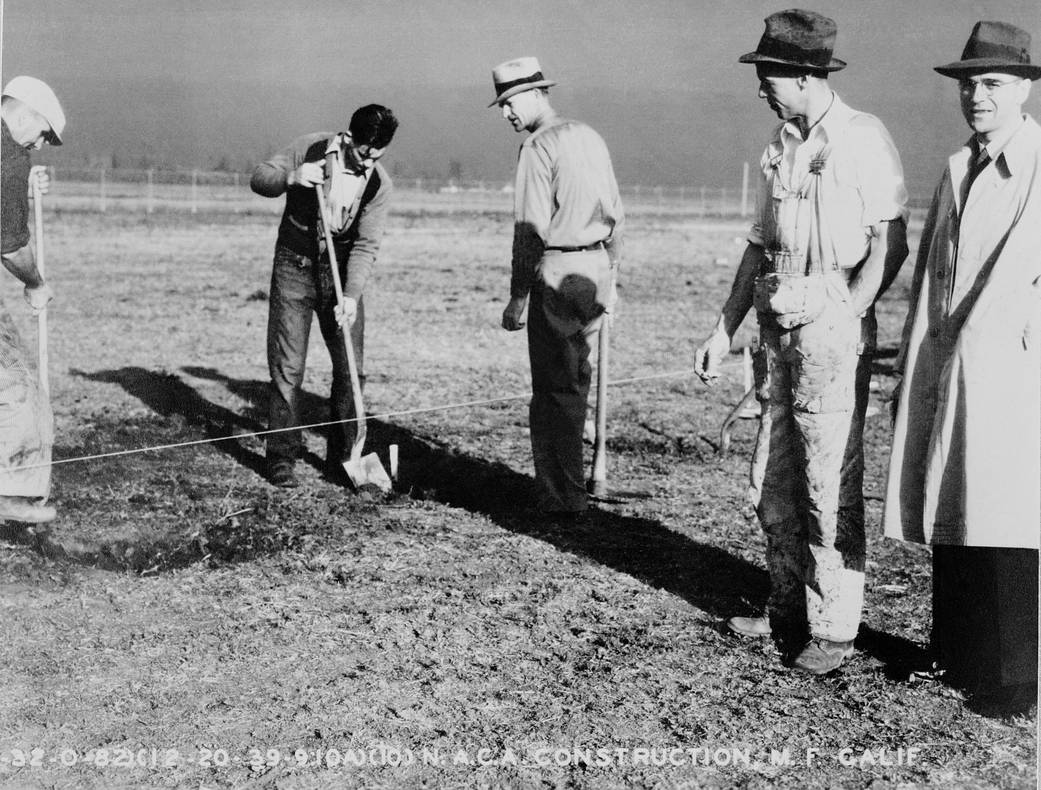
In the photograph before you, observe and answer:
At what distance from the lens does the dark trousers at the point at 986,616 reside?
155 inches

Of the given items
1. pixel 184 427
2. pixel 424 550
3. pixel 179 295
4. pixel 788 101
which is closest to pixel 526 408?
pixel 184 427

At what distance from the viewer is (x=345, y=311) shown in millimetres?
6410

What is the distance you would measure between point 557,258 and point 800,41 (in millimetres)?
2166

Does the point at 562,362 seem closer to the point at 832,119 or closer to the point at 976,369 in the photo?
the point at 832,119

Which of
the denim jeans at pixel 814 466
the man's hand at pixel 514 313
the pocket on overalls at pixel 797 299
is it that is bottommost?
the denim jeans at pixel 814 466

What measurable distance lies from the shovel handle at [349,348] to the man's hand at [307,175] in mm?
58

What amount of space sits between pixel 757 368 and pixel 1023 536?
43.1 inches

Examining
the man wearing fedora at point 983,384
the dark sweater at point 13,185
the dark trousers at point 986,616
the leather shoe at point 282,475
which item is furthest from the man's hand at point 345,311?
the dark trousers at point 986,616

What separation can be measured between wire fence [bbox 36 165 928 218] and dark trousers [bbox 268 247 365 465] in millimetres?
25778

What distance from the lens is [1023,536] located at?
3779mm

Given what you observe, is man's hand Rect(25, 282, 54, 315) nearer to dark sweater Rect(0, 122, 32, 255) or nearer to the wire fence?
dark sweater Rect(0, 122, 32, 255)

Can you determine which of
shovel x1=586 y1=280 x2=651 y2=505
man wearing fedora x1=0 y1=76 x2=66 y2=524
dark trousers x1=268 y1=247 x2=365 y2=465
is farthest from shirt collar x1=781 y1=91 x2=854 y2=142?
dark trousers x1=268 y1=247 x2=365 y2=465

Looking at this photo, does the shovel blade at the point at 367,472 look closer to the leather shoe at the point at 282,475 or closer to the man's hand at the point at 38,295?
the leather shoe at the point at 282,475

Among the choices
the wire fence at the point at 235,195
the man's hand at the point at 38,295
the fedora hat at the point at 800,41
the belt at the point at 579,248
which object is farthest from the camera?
the wire fence at the point at 235,195
